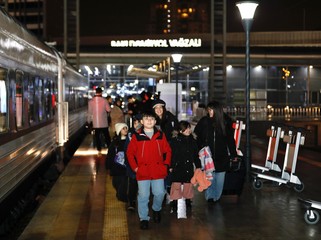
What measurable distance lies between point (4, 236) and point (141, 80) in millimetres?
42578

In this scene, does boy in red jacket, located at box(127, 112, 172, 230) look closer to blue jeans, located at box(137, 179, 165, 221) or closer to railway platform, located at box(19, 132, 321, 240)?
blue jeans, located at box(137, 179, 165, 221)

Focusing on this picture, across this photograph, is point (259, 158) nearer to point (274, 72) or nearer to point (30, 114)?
point (30, 114)

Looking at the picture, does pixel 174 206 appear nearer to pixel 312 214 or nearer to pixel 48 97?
pixel 312 214

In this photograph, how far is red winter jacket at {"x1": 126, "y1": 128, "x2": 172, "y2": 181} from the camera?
7.76 metres

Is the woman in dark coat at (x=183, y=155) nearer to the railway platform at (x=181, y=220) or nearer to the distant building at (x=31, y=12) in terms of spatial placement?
the railway platform at (x=181, y=220)

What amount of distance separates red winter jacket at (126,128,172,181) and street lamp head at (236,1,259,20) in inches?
172

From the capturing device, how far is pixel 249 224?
821 centimetres

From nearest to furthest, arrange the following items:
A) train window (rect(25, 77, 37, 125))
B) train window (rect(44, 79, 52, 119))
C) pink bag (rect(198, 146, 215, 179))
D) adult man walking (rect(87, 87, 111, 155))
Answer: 1. pink bag (rect(198, 146, 215, 179))
2. train window (rect(25, 77, 37, 125))
3. train window (rect(44, 79, 52, 119))
4. adult man walking (rect(87, 87, 111, 155))

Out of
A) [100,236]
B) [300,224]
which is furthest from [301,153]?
[100,236]

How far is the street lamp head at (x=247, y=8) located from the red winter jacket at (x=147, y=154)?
4.38 metres

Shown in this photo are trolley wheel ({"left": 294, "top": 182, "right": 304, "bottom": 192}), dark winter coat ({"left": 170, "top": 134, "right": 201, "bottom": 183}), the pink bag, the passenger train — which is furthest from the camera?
trolley wheel ({"left": 294, "top": 182, "right": 304, "bottom": 192})

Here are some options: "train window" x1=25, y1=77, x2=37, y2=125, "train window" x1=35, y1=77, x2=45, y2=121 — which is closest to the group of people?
"train window" x1=25, y1=77, x2=37, y2=125

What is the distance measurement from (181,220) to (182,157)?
853 millimetres

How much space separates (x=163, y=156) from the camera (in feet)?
Result: 26.0
